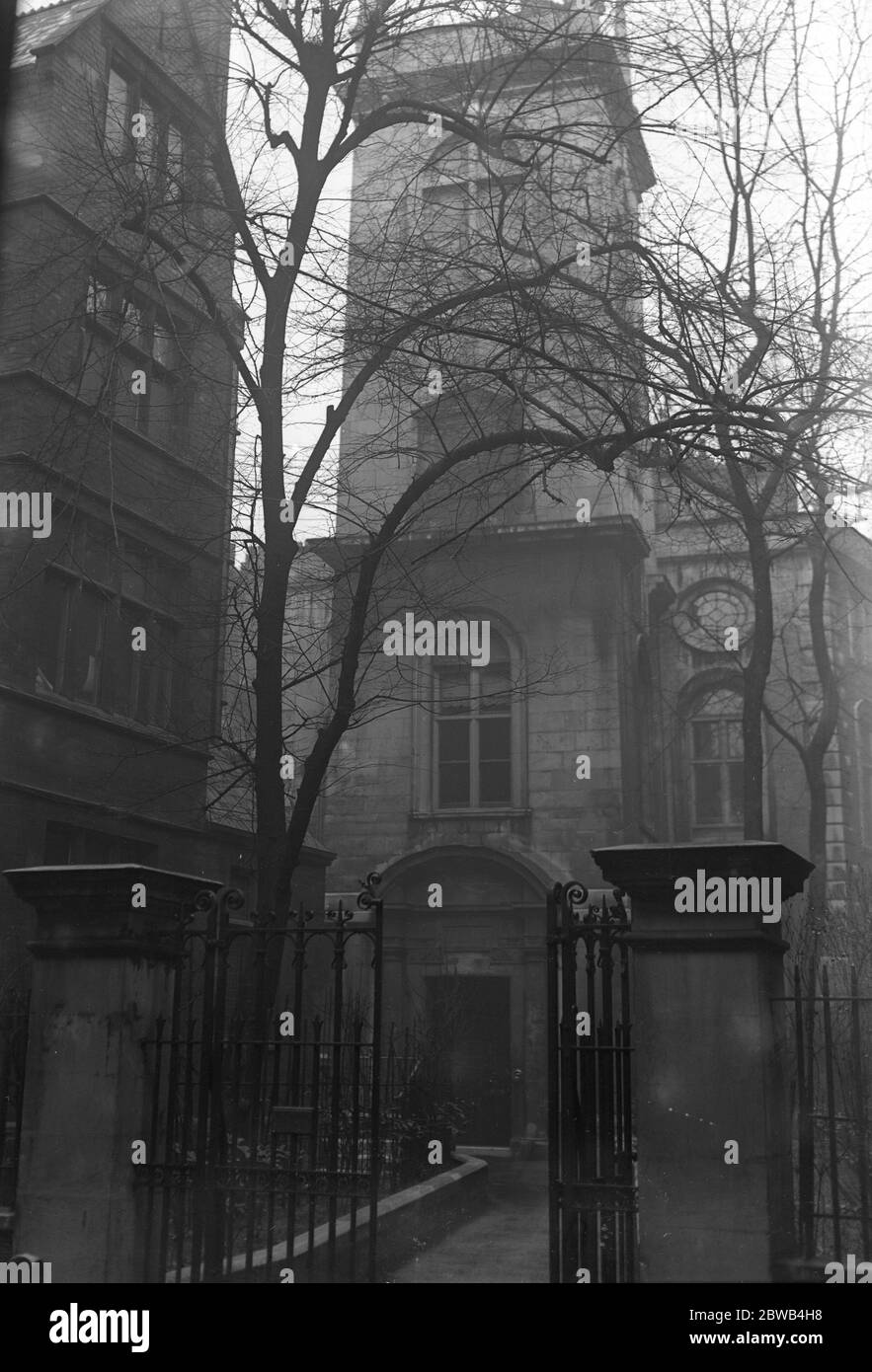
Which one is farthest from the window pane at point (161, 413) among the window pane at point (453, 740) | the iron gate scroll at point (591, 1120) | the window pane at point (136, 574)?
the iron gate scroll at point (591, 1120)

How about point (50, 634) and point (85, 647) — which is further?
point (85, 647)

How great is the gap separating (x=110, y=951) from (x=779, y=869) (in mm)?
3722

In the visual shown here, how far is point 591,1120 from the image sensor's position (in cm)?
673

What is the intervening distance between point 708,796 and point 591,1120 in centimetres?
2307

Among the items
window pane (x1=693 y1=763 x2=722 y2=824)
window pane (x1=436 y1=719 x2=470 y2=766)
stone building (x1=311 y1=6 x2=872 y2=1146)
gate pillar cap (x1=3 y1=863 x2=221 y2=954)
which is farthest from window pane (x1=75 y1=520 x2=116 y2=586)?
Answer: window pane (x1=693 y1=763 x2=722 y2=824)

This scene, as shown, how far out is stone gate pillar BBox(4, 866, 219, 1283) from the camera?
23.4 ft

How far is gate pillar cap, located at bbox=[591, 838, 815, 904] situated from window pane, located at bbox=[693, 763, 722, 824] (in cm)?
2278

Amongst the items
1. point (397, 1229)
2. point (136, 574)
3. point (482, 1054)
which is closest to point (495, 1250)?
point (397, 1229)

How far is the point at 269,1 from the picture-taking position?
1220cm

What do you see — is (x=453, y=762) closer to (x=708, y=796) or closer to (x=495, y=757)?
(x=495, y=757)

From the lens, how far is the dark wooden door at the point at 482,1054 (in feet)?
69.4

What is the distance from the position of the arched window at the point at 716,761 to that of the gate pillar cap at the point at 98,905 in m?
22.3

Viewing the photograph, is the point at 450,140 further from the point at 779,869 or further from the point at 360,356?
the point at 779,869

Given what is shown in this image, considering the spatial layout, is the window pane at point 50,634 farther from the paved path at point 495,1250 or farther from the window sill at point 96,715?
the paved path at point 495,1250
